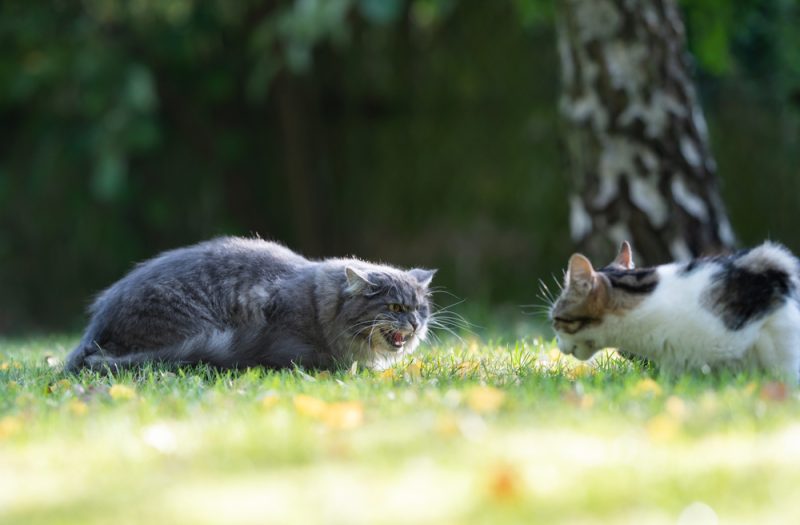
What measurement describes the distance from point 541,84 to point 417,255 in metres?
2.49

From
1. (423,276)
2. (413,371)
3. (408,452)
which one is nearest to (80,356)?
(413,371)

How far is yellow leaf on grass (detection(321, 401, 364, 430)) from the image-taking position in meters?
3.34

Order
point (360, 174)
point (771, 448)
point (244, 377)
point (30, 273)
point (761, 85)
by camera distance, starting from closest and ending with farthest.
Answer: point (771, 448) → point (244, 377) → point (761, 85) → point (360, 174) → point (30, 273)

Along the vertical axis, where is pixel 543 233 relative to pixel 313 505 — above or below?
below

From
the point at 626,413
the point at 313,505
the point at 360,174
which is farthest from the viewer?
the point at 360,174

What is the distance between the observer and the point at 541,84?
11414 mm

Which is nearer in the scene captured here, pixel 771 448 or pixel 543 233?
pixel 771 448

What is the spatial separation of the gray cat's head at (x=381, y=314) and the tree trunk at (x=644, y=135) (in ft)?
8.05

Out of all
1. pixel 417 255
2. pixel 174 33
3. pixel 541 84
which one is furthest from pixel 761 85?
pixel 174 33

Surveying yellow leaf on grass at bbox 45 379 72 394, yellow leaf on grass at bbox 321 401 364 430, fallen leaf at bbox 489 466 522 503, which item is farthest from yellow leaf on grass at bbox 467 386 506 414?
yellow leaf on grass at bbox 45 379 72 394

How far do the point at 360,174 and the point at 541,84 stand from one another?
8.48ft

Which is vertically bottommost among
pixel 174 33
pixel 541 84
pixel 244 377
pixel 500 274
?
pixel 500 274

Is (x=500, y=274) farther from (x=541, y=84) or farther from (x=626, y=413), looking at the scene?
(x=626, y=413)

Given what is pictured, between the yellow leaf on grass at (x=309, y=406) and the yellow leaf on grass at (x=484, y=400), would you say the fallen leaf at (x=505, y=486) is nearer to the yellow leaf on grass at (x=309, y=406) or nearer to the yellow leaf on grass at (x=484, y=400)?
the yellow leaf on grass at (x=484, y=400)
